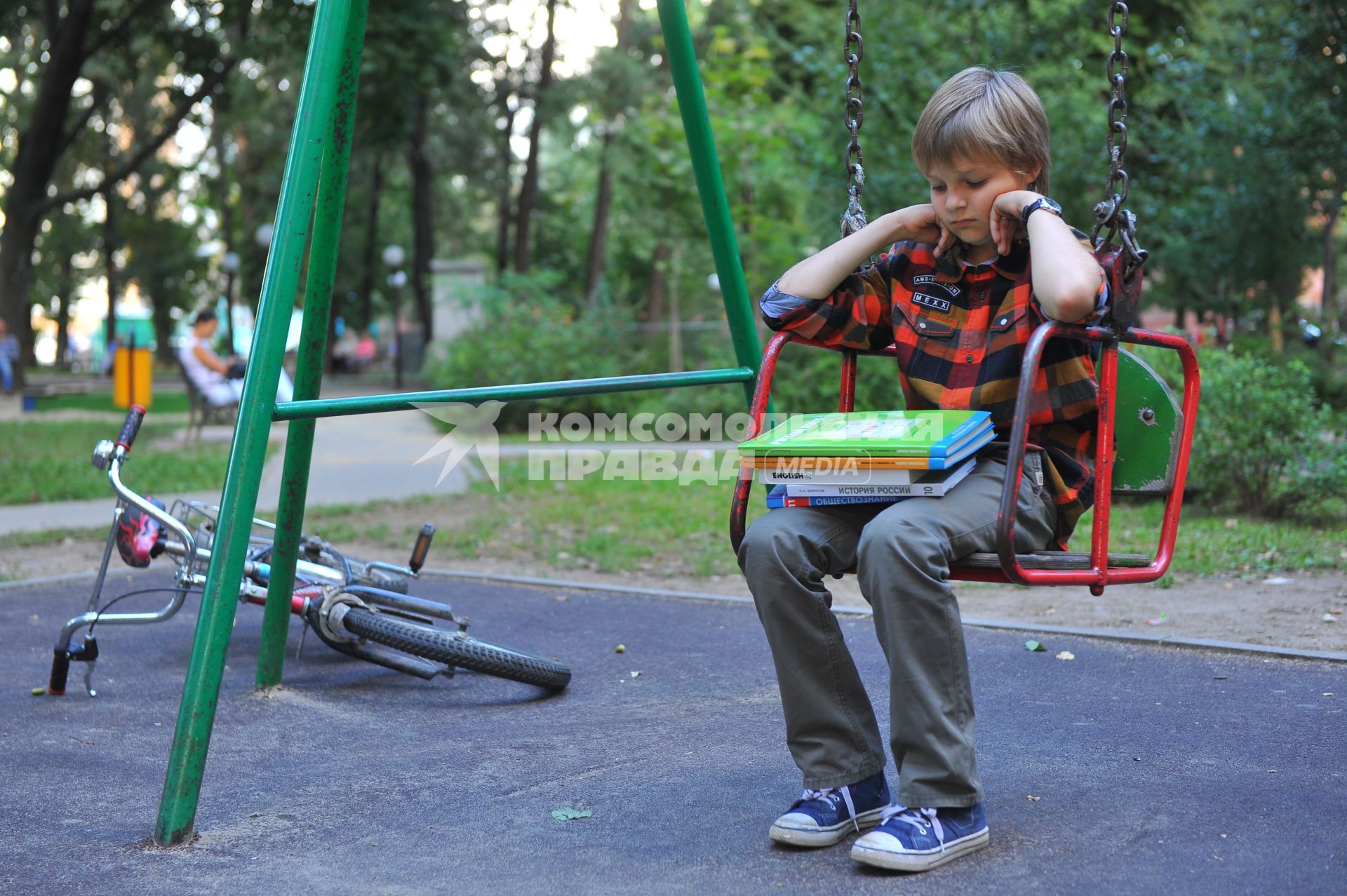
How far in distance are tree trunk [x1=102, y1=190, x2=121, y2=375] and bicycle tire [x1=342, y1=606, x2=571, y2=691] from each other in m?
30.8

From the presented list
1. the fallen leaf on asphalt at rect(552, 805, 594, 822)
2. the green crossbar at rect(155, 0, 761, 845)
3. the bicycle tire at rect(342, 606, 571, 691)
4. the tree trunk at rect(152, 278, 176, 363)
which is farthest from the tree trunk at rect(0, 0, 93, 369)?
the tree trunk at rect(152, 278, 176, 363)

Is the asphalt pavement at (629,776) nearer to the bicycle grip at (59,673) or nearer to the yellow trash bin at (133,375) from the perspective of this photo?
the bicycle grip at (59,673)

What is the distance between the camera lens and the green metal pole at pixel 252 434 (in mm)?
2551

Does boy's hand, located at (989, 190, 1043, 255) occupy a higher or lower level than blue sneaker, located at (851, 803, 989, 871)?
higher

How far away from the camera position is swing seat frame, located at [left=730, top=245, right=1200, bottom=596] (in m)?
2.19

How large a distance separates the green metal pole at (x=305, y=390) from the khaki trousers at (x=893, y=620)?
1566 mm

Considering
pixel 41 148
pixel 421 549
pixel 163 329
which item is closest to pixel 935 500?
pixel 421 549

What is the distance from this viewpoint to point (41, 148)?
17953 millimetres

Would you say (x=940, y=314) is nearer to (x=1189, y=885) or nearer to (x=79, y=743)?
(x=1189, y=885)

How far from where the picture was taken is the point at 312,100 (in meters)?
2.79

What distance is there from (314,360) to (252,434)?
0.81 meters

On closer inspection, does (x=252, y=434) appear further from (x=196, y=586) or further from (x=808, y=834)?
(x=808, y=834)

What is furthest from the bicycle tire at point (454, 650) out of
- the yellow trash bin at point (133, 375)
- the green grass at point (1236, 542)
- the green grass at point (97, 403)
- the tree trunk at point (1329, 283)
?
the green grass at point (97, 403)

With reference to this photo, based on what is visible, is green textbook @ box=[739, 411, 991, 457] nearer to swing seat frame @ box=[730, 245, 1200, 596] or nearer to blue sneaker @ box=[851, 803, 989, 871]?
swing seat frame @ box=[730, 245, 1200, 596]
